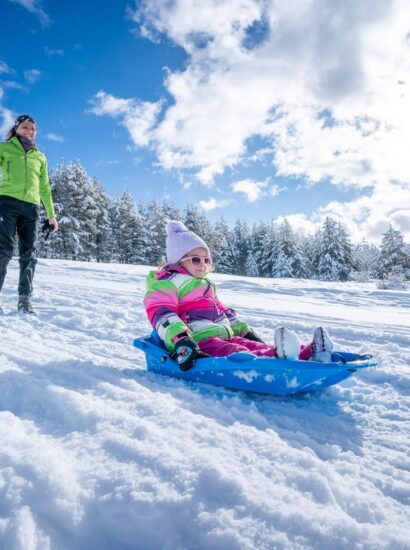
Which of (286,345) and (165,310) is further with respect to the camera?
(165,310)

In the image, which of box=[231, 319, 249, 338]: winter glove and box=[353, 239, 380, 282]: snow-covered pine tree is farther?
box=[353, 239, 380, 282]: snow-covered pine tree

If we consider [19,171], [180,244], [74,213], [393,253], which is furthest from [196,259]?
[393,253]

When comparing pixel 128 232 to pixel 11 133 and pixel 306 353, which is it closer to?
pixel 11 133

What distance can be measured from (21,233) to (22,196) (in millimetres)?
388

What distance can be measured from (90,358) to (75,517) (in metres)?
1.59

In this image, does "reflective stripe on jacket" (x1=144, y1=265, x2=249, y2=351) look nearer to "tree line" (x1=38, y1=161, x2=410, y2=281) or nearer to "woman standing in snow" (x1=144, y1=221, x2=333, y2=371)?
"woman standing in snow" (x1=144, y1=221, x2=333, y2=371)

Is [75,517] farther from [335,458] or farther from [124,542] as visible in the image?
[335,458]

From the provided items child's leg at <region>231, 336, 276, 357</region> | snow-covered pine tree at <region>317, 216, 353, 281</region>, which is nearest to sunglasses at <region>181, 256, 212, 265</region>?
child's leg at <region>231, 336, 276, 357</region>

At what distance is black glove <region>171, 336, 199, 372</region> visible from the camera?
191 cm

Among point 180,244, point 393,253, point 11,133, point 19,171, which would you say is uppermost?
point 393,253

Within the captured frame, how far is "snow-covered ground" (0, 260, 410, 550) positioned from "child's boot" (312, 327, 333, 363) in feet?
0.70

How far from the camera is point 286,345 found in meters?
1.78

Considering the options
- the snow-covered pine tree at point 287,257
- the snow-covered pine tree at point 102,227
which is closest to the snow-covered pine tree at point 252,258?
the snow-covered pine tree at point 287,257

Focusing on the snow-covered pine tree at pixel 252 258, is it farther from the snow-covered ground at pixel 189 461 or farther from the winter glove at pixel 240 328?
the snow-covered ground at pixel 189 461
